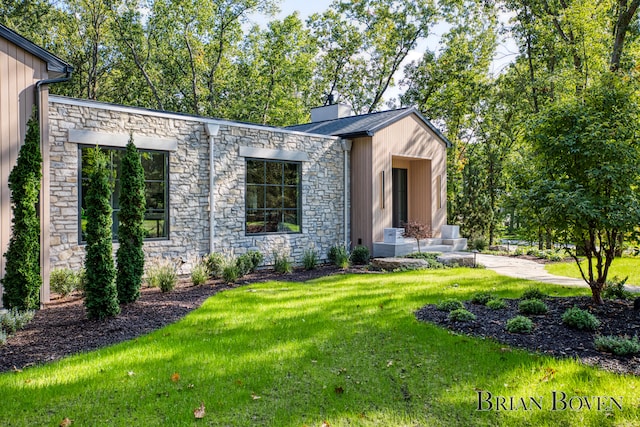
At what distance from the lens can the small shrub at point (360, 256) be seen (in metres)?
11.4

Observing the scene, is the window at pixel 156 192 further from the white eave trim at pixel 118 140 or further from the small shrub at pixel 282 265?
the small shrub at pixel 282 265

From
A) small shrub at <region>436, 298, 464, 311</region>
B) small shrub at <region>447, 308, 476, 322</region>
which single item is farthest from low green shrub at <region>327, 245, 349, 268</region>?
small shrub at <region>447, 308, 476, 322</region>

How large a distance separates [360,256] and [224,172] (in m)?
4.08

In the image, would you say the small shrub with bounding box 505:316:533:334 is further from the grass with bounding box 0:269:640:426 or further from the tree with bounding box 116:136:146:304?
the tree with bounding box 116:136:146:304

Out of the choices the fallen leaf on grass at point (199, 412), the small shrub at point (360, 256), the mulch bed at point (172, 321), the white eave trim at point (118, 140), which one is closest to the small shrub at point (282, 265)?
the small shrub at point (360, 256)

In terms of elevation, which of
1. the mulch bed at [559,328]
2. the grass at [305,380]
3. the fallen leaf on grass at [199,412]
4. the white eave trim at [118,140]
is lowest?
the fallen leaf on grass at [199,412]

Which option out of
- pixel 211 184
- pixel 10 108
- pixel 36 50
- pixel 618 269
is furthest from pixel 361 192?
pixel 10 108

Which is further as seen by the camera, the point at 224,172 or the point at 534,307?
the point at 224,172

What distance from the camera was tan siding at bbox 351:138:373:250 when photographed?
39.7 ft

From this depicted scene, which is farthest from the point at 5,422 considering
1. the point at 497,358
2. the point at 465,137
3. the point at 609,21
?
the point at 465,137

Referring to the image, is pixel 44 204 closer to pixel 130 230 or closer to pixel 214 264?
pixel 130 230

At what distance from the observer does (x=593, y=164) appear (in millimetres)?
5539

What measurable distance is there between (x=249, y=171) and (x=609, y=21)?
11876 millimetres

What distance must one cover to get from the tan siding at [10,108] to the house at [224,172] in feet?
0.05
